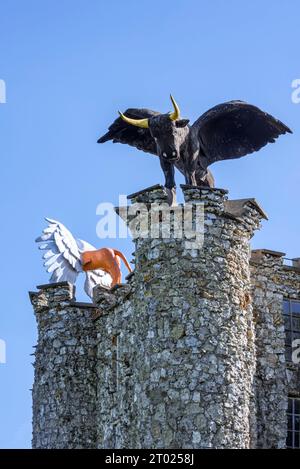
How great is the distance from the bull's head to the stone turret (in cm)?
95

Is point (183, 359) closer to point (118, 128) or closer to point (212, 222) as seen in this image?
point (212, 222)

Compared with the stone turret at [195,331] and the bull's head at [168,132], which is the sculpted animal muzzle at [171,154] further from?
the stone turret at [195,331]

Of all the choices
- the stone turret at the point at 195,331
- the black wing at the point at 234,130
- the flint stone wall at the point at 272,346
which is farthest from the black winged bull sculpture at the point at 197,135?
the flint stone wall at the point at 272,346

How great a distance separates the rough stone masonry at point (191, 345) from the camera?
41688 millimetres

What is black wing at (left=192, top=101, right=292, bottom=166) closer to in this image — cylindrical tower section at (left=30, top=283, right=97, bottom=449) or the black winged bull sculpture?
the black winged bull sculpture

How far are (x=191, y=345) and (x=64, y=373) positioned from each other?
6.90m

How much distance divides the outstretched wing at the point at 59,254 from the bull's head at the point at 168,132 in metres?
6.83

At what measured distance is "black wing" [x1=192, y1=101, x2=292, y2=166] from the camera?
45500 millimetres

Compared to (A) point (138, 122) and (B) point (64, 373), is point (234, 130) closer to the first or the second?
(A) point (138, 122)

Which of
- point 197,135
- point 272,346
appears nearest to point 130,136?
point 197,135

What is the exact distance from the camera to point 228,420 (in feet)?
137

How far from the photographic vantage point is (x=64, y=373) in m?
48.1
